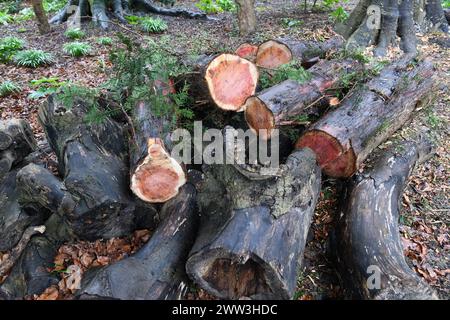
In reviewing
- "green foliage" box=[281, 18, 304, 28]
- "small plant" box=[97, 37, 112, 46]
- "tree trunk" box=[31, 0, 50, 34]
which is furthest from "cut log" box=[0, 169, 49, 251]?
"green foliage" box=[281, 18, 304, 28]

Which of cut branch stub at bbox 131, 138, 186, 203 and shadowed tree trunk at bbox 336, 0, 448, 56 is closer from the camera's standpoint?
cut branch stub at bbox 131, 138, 186, 203

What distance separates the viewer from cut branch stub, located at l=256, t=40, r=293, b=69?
16.4 feet

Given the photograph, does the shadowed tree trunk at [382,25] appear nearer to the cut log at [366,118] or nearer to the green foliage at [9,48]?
the cut log at [366,118]

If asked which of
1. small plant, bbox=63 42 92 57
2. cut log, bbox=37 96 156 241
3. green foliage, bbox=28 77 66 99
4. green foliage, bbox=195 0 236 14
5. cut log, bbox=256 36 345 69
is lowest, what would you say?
green foliage, bbox=195 0 236 14

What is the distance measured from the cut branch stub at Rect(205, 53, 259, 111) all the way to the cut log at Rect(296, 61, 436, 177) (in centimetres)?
83

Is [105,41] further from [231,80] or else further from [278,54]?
[231,80]

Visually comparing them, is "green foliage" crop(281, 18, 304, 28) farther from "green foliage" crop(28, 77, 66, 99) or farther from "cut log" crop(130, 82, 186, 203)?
"cut log" crop(130, 82, 186, 203)

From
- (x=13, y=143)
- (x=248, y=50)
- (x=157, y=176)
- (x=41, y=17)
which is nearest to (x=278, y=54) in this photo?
(x=248, y=50)

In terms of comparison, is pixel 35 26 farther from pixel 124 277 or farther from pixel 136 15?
pixel 124 277

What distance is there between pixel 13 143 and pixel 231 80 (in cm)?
256

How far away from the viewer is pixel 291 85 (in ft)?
13.1

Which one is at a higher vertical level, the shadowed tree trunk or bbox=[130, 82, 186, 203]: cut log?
bbox=[130, 82, 186, 203]: cut log

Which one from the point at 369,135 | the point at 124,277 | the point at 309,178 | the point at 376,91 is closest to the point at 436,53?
the point at 376,91
